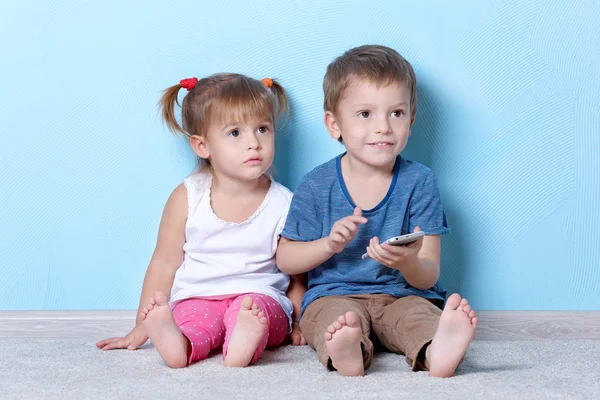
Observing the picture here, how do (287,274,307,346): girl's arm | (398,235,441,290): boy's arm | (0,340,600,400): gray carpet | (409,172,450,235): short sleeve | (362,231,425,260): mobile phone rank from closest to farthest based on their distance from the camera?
1. (0,340,600,400): gray carpet
2. (362,231,425,260): mobile phone
3. (398,235,441,290): boy's arm
4. (409,172,450,235): short sleeve
5. (287,274,307,346): girl's arm

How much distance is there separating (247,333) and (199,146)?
1.40 ft

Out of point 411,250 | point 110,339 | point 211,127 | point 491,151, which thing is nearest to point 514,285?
point 491,151

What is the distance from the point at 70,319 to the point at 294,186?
523 mm

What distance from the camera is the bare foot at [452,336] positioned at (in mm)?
1129

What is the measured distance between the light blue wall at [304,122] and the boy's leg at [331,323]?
0.29 metres

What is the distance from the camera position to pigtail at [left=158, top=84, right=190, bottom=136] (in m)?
1.55

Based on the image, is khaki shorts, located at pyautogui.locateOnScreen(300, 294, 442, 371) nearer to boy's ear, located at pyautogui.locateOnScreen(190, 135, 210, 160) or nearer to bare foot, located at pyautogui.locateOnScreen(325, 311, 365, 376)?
bare foot, located at pyautogui.locateOnScreen(325, 311, 365, 376)

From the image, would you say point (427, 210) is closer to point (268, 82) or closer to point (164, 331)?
point (268, 82)

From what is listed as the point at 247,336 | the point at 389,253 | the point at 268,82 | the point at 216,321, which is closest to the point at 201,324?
the point at 216,321

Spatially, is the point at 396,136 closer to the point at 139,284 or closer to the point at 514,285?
the point at 514,285

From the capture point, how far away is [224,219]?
1551 millimetres

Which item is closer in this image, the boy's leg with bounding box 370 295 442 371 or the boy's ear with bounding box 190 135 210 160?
the boy's leg with bounding box 370 295 442 371

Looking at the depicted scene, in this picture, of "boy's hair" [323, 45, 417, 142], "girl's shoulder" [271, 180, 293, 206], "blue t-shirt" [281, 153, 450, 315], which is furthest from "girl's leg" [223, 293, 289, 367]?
"boy's hair" [323, 45, 417, 142]

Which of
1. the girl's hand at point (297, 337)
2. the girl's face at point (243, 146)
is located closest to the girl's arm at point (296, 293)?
the girl's hand at point (297, 337)
